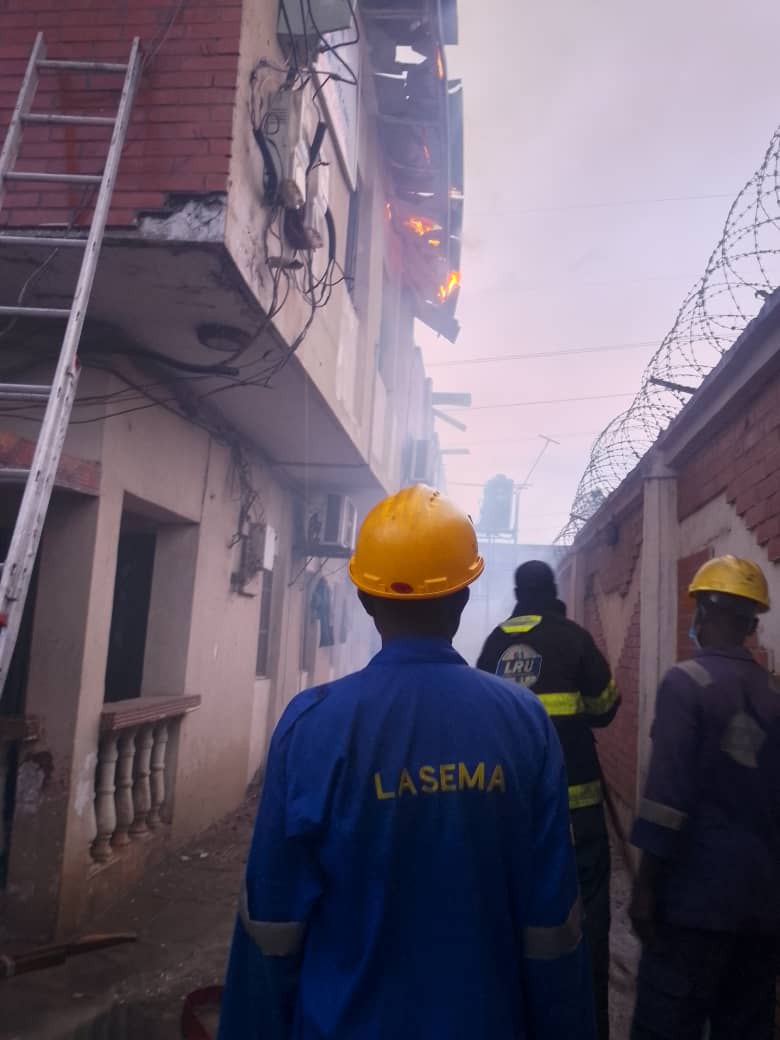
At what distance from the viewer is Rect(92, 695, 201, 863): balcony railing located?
497 centimetres

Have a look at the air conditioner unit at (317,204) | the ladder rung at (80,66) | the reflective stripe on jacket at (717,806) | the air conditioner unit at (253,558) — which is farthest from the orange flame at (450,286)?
the reflective stripe on jacket at (717,806)

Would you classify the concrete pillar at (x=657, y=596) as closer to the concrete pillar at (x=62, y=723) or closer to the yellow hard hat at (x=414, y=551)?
the concrete pillar at (x=62, y=723)

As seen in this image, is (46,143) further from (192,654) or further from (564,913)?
(564,913)

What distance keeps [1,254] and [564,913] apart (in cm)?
384

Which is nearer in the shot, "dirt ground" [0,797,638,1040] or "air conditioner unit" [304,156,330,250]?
"dirt ground" [0,797,638,1040]

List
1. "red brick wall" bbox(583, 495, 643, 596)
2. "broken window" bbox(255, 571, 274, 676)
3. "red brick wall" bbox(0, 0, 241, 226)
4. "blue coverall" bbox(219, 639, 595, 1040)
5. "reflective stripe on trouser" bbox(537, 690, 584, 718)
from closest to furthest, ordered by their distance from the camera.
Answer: "blue coverall" bbox(219, 639, 595, 1040) → "reflective stripe on trouser" bbox(537, 690, 584, 718) → "red brick wall" bbox(0, 0, 241, 226) → "red brick wall" bbox(583, 495, 643, 596) → "broken window" bbox(255, 571, 274, 676)

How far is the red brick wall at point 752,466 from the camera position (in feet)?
11.2

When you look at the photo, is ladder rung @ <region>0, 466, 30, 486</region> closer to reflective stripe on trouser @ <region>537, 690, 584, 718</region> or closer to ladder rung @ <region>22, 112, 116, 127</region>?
ladder rung @ <region>22, 112, 116, 127</region>

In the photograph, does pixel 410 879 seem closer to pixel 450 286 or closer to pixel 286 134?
pixel 286 134

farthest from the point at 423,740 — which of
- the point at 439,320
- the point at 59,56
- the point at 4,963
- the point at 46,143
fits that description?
the point at 439,320

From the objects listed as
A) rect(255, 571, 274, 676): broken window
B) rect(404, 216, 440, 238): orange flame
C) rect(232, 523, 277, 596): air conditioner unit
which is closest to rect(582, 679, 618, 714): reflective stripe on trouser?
rect(232, 523, 277, 596): air conditioner unit

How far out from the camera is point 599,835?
3172mm

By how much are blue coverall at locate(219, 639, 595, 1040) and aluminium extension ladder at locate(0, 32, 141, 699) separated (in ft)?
4.80

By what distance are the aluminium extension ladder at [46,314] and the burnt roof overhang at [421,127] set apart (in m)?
4.98
